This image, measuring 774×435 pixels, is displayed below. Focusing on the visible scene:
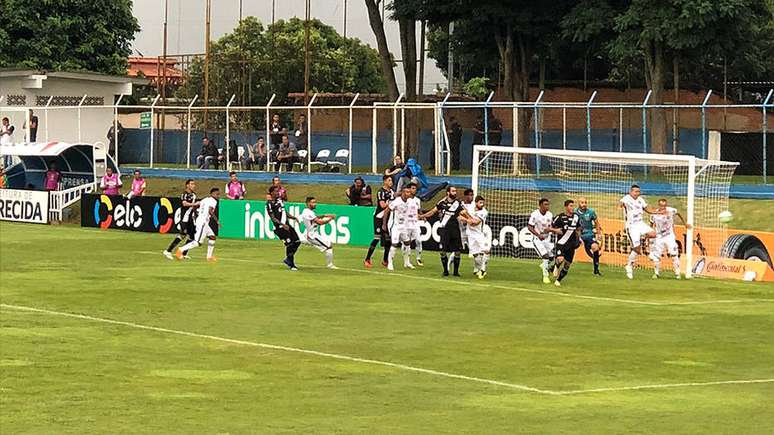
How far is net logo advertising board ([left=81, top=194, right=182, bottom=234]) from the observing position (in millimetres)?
46719

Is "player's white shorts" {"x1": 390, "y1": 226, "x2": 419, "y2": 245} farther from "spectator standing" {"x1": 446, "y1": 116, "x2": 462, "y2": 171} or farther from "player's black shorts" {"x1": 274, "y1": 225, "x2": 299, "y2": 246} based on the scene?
"spectator standing" {"x1": 446, "y1": 116, "x2": 462, "y2": 171}

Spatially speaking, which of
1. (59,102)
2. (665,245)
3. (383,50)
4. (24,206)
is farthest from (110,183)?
(665,245)

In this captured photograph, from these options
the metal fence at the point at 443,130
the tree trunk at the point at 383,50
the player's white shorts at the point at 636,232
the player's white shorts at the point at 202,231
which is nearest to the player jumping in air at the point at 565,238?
the player's white shorts at the point at 636,232

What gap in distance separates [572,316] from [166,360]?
28.4 ft

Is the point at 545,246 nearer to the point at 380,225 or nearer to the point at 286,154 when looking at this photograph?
the point at 380,225

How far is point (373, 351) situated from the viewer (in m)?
21.3

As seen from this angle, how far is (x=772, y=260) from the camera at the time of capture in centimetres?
3334

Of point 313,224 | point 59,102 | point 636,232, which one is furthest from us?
point 59,102

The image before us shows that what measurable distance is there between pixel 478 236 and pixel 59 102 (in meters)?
33.8

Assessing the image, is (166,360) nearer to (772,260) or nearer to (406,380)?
(406,380)

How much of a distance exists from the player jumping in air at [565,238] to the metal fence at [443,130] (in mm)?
7958

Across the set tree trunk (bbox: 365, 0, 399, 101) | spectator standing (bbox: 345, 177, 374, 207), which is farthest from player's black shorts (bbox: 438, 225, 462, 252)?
tree trunk (bbox: 365, 0, 399, 101)

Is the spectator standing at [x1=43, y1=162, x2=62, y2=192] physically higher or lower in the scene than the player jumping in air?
higher

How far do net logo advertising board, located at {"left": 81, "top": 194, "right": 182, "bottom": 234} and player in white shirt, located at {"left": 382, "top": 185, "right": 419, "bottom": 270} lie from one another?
Answer: 1308 centimetres
